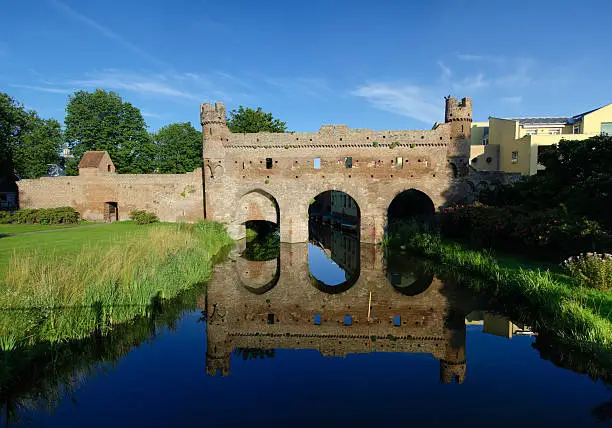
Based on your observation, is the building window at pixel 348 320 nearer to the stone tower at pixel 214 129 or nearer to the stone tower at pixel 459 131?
the stone tower at pixel 459 131

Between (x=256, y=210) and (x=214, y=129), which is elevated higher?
(x=214, y=129)

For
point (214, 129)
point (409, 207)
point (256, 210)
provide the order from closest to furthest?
point (214, 129), point (256, 210), point (409, 207)

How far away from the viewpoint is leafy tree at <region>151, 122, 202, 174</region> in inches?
1585

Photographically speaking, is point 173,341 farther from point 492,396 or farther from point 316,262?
point 316,262

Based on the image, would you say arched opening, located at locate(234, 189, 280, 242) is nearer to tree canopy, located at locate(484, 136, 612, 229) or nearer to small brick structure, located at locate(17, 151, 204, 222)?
small brick structure, located at locate(17, 151, 204, 222)

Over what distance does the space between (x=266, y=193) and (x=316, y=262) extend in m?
7.54

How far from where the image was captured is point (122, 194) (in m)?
25.4

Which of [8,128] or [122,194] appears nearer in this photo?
[122,194]

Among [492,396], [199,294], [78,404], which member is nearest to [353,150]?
[199,294]

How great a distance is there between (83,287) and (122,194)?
19797 millimetres

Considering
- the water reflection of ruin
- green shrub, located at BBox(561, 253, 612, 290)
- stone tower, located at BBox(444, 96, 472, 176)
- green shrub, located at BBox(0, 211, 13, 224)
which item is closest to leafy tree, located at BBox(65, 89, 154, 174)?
green shrub, located at BBox(0, 211, 13, 224)

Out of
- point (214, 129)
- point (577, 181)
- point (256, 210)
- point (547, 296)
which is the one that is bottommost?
point (547, 296)

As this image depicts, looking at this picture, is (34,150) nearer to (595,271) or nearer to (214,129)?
(214,129)

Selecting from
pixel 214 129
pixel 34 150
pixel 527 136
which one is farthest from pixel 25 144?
pixel 527 136
